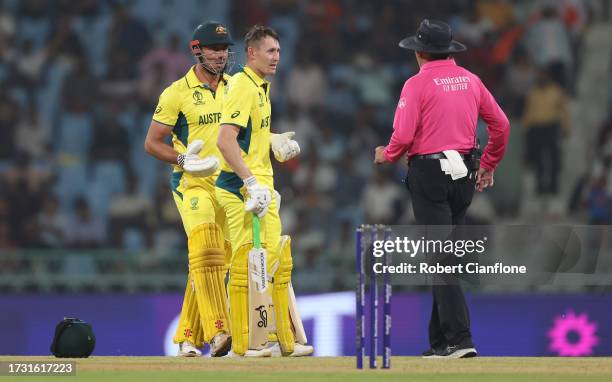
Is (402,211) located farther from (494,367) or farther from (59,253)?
(494,367)

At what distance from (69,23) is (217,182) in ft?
29.6

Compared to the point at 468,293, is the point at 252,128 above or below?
above

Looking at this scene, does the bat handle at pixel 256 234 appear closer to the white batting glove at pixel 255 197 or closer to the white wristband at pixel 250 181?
the white batting glove at pixel 255 197

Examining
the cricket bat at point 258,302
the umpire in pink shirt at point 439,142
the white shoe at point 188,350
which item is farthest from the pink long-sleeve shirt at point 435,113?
the white shoe at point 188,350

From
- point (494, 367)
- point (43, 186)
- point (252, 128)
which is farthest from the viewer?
point (43, 186)

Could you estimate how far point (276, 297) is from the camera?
9.34m

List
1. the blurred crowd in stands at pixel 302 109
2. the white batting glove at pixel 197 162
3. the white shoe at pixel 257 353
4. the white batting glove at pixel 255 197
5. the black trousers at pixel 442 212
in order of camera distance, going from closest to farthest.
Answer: the black trousers at pixel 442 212 < the white batting glove at pixel 255 197 < the white shoe at pixel 257 353 < the white batting glove at pixel 197 162 < the blurred crowd in stands at pixel 302 109

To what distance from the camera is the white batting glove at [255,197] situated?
8.77 meters

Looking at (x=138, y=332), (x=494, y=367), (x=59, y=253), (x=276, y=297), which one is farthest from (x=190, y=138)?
(x=59, y=253)

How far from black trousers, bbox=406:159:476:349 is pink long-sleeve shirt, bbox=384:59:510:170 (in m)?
0.14

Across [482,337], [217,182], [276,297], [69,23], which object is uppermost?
Result: [69,23]

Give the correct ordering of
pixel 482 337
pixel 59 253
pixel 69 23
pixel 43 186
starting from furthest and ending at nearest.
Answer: pixel 69 23 → pixel 43 186 → pixel 59 253 → pixel 482 337

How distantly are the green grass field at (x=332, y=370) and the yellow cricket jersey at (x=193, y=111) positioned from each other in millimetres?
1624

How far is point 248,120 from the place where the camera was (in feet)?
29.8
